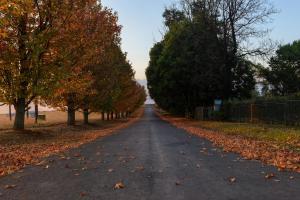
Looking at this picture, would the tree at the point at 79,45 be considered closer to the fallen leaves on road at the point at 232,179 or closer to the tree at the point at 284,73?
the fallen leaves on road at the point at 232,179

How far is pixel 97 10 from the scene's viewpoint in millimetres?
38031

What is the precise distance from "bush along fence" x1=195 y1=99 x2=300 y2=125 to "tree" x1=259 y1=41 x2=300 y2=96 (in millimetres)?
20039

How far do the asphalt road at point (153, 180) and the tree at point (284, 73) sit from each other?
56181 mm

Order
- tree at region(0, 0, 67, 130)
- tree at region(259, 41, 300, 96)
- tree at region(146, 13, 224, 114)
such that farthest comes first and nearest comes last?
tree at region(259, 41, 300, 96) → tree at region(146, 13, 224, 114) → tree at region(0, 0, 67, 130)

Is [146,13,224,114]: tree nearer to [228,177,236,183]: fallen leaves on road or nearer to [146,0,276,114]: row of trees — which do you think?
[146,0,276,114]: row of trees

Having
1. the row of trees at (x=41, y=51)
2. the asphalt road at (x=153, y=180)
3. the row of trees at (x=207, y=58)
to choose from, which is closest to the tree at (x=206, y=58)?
the row of trees at (x=207, y=58)

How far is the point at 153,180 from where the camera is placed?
10008 millimetres

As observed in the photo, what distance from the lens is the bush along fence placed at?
1191 inches

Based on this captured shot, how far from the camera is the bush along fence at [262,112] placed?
30245 mm

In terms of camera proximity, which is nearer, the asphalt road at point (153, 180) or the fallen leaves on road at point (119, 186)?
the asphalt road at point (153, 180)

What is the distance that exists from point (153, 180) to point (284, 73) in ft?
212

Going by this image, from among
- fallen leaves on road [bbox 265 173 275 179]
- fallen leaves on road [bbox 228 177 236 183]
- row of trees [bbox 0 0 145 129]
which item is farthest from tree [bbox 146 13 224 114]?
fallen leaves on road [bbox 228 177 236 183]

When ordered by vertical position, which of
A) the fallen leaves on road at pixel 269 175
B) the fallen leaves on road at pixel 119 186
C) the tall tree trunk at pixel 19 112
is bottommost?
the fallen leaves on road at pixel 119 186

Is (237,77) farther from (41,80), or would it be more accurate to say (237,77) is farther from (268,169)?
(268,169)
